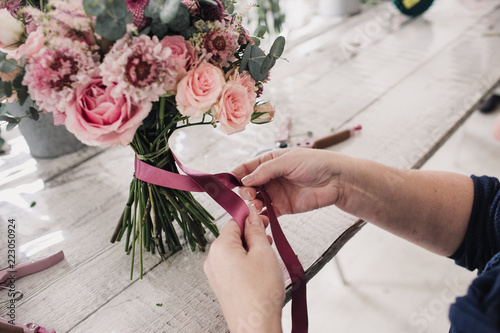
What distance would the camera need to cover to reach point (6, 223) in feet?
2.95

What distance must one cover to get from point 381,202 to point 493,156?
5.33 feet

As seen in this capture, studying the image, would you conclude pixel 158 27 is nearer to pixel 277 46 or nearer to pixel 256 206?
pixel 277 46

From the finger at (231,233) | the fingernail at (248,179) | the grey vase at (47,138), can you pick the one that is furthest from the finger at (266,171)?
the grey vase at (47,138)

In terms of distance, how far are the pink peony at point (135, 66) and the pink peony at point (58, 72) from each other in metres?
0.03

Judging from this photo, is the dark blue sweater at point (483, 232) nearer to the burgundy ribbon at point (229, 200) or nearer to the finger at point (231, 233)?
the burgundy ribbon at point (229, 200)

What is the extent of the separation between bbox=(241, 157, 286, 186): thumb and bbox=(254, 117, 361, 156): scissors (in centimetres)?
28

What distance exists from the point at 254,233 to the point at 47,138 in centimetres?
70

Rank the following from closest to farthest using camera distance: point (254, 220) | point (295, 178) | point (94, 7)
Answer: point (94, 7) < point (254, 220) < point (295, 178)

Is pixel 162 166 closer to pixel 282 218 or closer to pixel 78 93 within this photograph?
pixel 78 93

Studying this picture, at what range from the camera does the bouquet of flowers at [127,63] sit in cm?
51

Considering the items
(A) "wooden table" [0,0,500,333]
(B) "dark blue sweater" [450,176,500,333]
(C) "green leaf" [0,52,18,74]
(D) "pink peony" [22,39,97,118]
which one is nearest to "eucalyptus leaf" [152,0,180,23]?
(D) "pink peony" [22,39,97,118]

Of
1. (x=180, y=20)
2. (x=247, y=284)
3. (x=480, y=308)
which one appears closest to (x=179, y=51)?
(x=180, y=20)

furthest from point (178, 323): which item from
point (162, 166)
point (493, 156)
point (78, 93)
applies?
point (493, 156)

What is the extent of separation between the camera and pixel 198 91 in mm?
555
